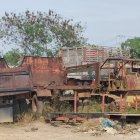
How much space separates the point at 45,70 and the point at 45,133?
513cm

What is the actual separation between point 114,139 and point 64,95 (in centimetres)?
506

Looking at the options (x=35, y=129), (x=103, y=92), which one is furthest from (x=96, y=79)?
(x=35, y=129)

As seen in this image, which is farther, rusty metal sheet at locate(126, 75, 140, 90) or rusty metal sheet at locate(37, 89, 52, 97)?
rusty metal sheet at locate(126, 75, 140, 90)

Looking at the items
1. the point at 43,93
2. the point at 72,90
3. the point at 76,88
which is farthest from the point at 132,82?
the point at 43,93

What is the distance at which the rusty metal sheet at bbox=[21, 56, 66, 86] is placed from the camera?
67.2ft

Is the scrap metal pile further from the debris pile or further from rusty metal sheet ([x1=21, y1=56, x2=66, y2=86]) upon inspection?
the debris pile

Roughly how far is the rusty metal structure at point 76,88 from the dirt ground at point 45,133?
0.79 m

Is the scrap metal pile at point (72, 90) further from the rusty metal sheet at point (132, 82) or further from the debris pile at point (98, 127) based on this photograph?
the debris pile at point (98, 127)

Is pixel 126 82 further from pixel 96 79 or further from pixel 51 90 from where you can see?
pixel 51 90

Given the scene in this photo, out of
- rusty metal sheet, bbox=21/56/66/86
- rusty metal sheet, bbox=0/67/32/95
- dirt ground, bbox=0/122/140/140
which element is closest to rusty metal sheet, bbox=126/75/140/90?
rusty metal sheet, bbox=21/56/66/86

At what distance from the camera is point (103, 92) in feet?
64.1

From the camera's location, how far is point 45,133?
53.1 ft

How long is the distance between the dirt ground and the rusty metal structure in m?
0.79

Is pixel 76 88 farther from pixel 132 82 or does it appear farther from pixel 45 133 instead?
pixel 45 133
